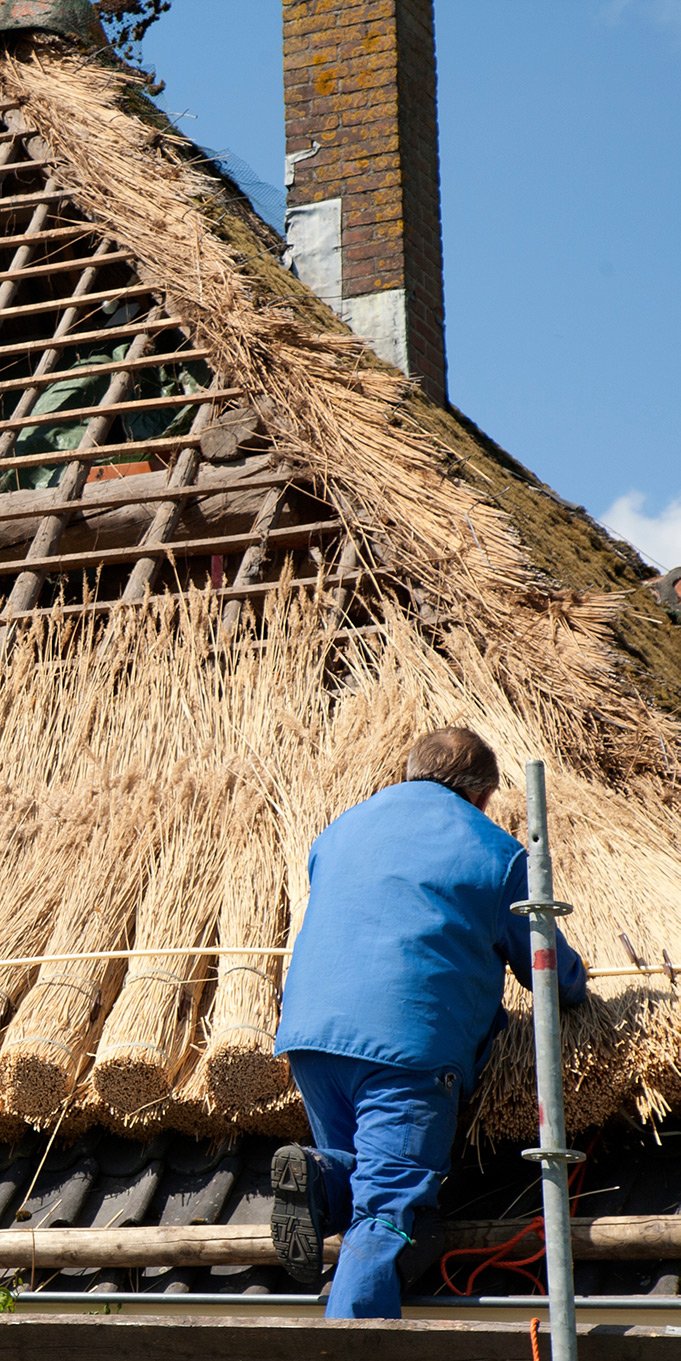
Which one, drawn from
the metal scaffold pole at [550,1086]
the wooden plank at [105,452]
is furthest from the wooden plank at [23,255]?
the metal scaffold pole at [550,1086]

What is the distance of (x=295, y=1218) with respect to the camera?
2.66m

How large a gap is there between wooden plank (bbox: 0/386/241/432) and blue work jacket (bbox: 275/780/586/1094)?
281 cm

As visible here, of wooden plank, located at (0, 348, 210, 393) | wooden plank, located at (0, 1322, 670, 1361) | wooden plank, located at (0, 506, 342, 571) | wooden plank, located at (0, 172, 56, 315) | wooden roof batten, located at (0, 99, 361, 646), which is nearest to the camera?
wooden plank, located at (0, 1322, 670, 1361)

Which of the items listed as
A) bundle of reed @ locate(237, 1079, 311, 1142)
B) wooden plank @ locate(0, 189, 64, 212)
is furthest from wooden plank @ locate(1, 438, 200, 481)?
bundle of reed @ locate(237, 1079, 311, 1142)

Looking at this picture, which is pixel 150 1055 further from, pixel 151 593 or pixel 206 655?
pixel 151 593

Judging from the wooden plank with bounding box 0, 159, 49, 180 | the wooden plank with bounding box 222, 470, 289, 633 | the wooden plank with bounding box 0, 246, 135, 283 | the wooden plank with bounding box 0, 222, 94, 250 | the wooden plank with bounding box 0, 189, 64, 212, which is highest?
the wooden plank with bounding box 0, 159, 49, 180

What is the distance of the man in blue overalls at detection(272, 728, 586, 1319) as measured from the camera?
2.67m

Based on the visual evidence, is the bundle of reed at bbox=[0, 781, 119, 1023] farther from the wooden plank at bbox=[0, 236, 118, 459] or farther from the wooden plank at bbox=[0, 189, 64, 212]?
the wooden plank at bbox=[0, 189, 64, 212]

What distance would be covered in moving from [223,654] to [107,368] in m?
1.82

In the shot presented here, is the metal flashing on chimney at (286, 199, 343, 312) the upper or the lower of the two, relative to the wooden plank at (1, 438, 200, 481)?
upper

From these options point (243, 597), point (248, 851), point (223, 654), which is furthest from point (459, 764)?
point (243, 597)

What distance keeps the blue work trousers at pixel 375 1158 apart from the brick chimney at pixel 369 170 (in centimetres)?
475

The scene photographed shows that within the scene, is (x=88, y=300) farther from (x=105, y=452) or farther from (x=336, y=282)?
(x=336, y=282)

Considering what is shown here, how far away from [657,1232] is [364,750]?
5.24ft
